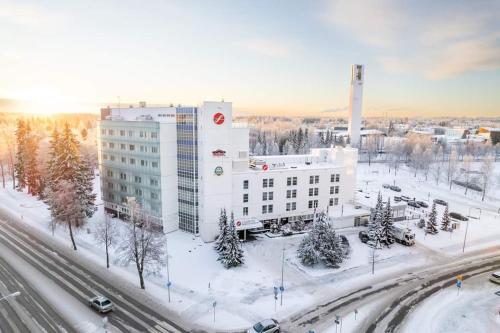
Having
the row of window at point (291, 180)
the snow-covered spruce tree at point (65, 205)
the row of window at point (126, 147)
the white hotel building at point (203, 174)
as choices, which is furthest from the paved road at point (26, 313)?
the row of window at point (291, 180)

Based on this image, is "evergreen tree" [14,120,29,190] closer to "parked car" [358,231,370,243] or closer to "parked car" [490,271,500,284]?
"parked car" [358,231,370,243]

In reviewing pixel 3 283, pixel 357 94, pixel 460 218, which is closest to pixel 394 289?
pixel 460 218

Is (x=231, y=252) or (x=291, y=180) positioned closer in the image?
(x=231, y=252)

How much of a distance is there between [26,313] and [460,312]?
49302mm

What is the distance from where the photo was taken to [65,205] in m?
51.7

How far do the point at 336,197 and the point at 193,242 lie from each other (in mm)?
30981

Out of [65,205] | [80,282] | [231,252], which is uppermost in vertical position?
[65,205]

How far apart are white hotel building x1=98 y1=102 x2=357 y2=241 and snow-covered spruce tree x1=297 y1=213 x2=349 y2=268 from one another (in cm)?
1181

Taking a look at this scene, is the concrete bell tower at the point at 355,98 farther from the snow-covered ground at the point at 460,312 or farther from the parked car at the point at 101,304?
the parked car at the point at 101,304

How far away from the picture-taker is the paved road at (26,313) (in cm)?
3262

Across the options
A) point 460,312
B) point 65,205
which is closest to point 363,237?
point 460,312

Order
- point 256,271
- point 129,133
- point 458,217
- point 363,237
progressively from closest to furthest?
1. point 256,271
2. point 363,237
3. point 129,133
4. point 458,217

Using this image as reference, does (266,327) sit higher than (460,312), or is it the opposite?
(266,327)

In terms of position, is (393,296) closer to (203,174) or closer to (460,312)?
(460,312)
